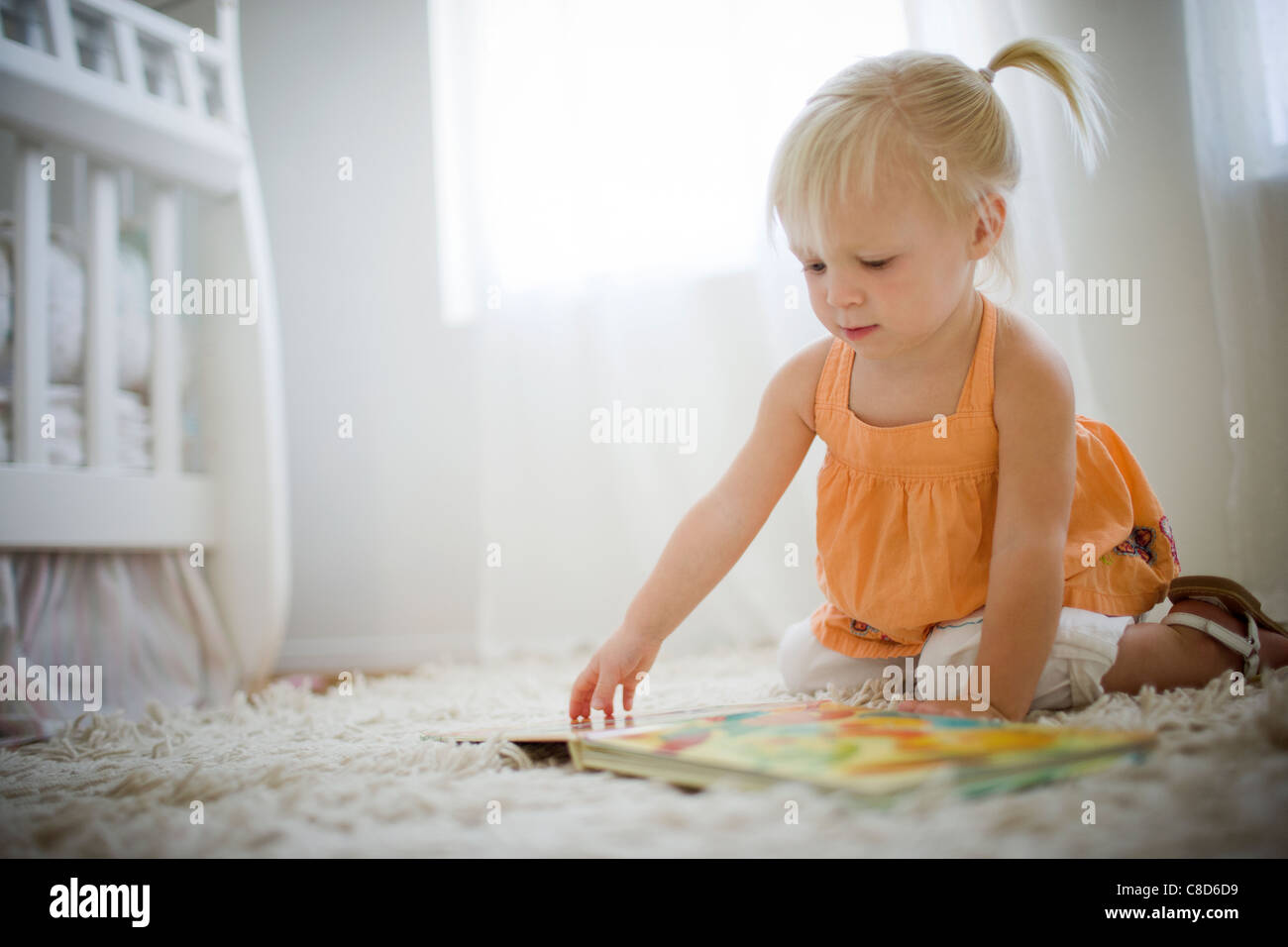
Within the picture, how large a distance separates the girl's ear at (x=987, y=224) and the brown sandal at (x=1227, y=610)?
35cm

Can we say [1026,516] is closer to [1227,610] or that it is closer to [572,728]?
[1227,610]

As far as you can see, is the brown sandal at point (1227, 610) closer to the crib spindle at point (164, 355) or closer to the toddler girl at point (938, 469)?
the toddler girl at point (938, 469)

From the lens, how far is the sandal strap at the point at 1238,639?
0.76 meters

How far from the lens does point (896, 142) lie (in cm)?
69

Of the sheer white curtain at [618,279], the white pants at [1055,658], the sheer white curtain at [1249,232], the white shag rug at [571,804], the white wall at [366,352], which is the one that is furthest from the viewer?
the white wall at [366,352]

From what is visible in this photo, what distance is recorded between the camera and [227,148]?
1.25 meters

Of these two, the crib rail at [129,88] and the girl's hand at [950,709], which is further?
the crib rail at [129,88]

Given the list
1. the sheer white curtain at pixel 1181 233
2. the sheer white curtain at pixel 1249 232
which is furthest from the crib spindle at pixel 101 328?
the sheer white curtain at pixel 1249 232

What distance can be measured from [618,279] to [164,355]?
2.52 feet

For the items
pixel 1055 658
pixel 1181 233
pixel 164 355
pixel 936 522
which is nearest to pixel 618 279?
pixel 164 355

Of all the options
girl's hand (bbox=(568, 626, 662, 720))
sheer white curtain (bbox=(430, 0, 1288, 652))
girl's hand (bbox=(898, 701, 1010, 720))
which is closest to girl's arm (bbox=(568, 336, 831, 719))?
girl's hand (bbox=(568, 626, 662, 720))

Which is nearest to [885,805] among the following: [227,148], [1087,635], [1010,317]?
[1087,635]
